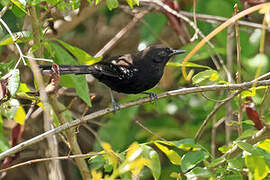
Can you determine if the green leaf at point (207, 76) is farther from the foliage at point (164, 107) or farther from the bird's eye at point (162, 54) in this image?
the bird's eye at point (162, 54)

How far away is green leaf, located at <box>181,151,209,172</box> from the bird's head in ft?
6.69

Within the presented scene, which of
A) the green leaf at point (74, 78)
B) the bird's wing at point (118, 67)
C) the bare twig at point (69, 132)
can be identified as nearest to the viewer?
the bare twig at point (69, 132)

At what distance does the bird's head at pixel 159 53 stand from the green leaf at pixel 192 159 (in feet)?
6.69

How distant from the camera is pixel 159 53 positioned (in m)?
4.96

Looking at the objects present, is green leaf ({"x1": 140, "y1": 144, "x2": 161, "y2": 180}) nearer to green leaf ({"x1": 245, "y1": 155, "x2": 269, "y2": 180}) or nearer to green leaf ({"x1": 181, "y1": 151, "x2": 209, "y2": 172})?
green leaf ({"x1": 181, "y1": 151, "x2": 209, "y2": 172})

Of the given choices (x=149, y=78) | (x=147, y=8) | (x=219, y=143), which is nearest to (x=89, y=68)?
(x=149, y=78)

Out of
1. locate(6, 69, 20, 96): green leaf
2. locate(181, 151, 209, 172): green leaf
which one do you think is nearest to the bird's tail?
locate(6, 69, 20, 96): green leaf

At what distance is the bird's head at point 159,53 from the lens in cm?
487

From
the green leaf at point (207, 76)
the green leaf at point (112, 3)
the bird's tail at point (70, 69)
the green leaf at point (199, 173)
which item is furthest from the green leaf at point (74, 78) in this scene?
the green leaf at point (199, 173)

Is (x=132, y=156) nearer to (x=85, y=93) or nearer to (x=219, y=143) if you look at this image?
(x=85, y=93)

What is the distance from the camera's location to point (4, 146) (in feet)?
11.4

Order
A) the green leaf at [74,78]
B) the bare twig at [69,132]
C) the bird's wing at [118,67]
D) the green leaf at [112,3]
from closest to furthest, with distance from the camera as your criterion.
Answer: the green leaf at [112,3]
the bare twig at [69,132]
the green leaf at [74,78]
the bird's wing at [118,67]

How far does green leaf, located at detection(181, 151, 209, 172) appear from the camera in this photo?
284cm

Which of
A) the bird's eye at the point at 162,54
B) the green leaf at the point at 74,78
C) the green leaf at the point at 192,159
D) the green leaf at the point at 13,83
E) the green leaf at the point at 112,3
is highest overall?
the green leaf at the point at 112,3
